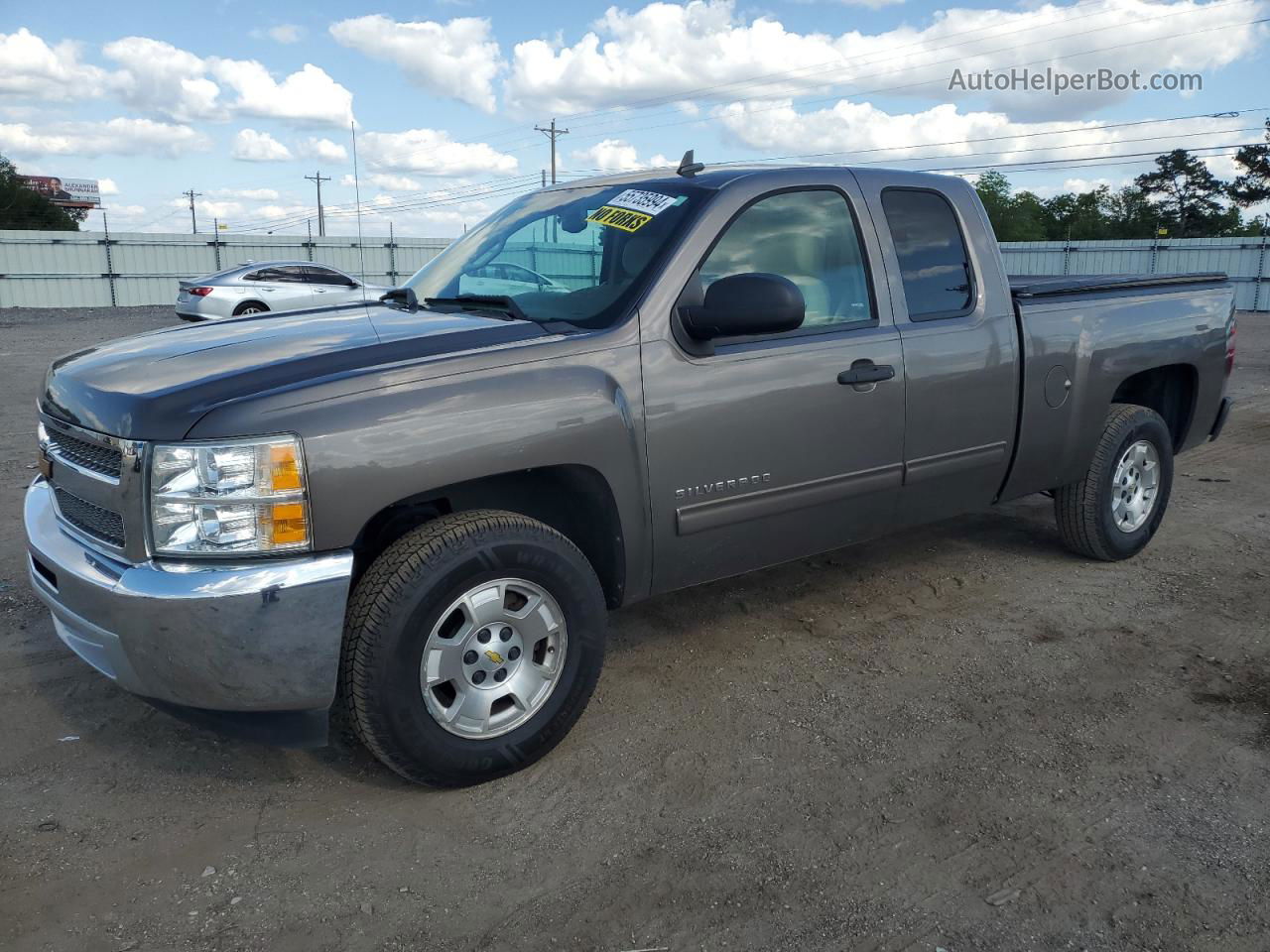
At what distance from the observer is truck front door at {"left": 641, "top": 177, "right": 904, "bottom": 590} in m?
3.38

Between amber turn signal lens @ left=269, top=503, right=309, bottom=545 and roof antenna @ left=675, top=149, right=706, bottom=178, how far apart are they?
204cm

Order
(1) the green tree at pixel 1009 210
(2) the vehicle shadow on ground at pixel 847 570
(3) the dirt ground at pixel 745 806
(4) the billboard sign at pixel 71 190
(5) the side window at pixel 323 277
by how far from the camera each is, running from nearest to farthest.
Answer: (3) the dirt ground at pixel 745 806
(2) the vehicle shadow on ground at pixel 847 570
(5) the side window at pixel 323 277
(1) the green tree at pixel 1009 210
(4) the billboard sign at pixel 71 190

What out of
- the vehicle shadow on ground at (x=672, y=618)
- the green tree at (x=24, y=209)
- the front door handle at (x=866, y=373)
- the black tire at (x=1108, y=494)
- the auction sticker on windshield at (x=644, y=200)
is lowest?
the vehicle shadow on ground at (x=672, y=618)

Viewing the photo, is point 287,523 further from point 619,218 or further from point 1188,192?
point 1188,192

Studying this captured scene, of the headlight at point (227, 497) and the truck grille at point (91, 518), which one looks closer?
the headlight at point (227, 497)

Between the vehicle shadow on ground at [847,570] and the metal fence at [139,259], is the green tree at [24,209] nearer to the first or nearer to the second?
the metal fence at [139,259]

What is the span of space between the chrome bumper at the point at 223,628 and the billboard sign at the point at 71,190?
95133 mm

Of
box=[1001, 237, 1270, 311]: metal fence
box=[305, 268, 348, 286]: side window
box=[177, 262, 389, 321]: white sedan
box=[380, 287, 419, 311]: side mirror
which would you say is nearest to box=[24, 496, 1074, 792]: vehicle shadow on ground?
box=[380, 287, 419, 311]: side mirror

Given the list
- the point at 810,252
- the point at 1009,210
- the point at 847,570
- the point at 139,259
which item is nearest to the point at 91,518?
the point at 810,252

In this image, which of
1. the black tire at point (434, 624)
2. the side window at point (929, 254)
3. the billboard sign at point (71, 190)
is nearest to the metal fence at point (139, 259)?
the side window at point (929, 254)

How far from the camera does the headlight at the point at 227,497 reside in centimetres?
262

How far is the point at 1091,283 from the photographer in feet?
16.1

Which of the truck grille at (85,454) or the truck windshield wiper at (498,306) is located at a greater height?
the truck windshield wiper at (498,306)

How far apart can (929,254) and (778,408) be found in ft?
3.85
